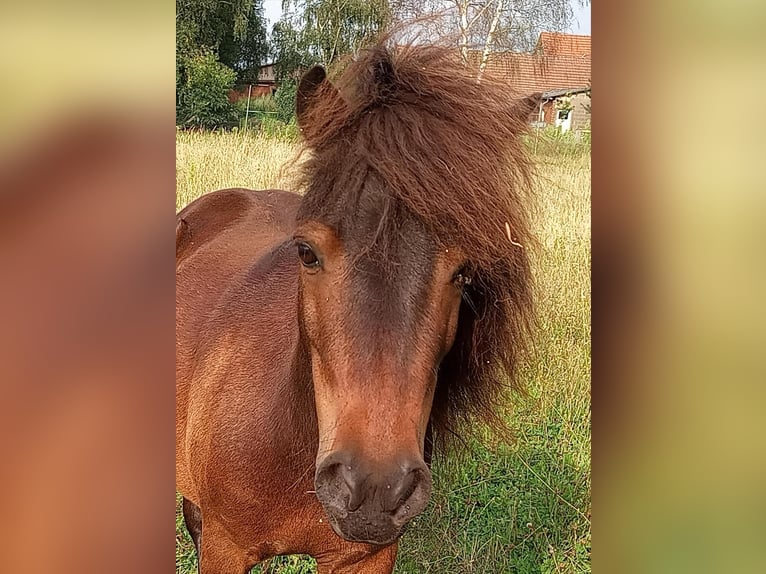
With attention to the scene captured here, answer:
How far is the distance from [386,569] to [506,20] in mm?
1232

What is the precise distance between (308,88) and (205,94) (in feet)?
1.25

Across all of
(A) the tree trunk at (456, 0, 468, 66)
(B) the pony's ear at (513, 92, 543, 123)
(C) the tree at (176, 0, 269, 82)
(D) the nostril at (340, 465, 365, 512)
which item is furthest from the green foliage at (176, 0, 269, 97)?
(D) the nostril at (340, 465, 365, 512)

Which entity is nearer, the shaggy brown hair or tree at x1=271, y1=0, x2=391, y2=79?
the shaggy brown hair

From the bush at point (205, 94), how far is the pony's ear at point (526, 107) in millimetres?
631

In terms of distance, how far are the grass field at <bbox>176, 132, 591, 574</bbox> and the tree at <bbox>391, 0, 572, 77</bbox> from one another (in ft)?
0.78

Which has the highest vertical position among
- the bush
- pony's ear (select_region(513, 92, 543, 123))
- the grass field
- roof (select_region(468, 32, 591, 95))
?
roof (select_region(468, 32, 591, 95))

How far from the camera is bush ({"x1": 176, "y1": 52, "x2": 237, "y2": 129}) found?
121 cm

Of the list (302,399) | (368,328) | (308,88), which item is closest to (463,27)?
(308,88)

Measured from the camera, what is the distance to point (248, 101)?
1.33 metres

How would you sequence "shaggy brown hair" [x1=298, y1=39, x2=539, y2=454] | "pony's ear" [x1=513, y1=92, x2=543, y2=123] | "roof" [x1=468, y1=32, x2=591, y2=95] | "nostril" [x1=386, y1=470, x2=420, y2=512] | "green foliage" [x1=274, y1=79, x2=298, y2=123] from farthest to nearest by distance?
"green foliage" [x1=274, y1=79, x2=298, y2=123], "roof" [x1=468, y1=32, x2=591, y2=95], "pony's ear" [x1=513, y1=92, x2=543, y2=123], "shaggy brown hair" [x1=298, y1=39, x2=539, y2=454], "nostril" [x1=386, y1=470, x2=420, y2=512]

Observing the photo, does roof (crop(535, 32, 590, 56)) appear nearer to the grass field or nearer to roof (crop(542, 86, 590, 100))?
roof (crop(542, 86, 590, 100))

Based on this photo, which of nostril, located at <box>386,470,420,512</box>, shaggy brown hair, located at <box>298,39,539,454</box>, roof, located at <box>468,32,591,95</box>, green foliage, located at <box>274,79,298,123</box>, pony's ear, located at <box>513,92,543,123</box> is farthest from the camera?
green foliage, located at <box>274,79,298,123</box>
